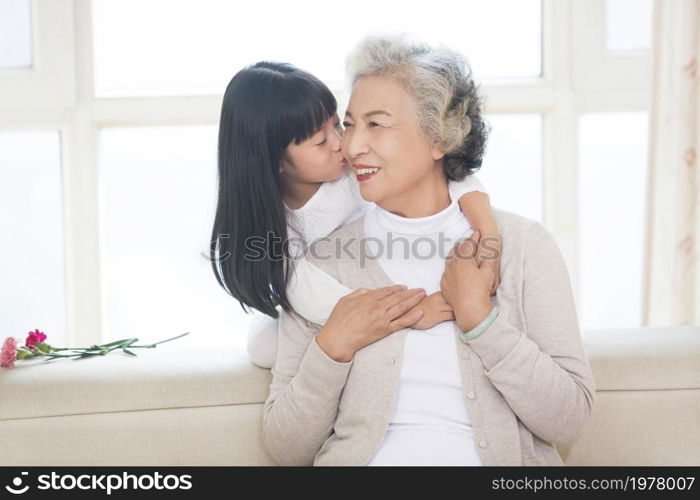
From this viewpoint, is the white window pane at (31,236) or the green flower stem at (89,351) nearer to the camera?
the green flower stem at (89,351)

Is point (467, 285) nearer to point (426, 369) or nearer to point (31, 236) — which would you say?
point (426, 369)

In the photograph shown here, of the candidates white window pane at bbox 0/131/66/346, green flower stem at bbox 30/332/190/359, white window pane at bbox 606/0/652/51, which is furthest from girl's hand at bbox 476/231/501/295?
white window pane at bbox 0/131/66/346

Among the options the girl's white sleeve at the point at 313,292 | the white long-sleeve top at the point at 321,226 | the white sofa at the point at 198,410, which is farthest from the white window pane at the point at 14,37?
the girl's white sleeve at the point at 313,292

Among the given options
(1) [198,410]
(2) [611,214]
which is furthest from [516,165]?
(1) [198,410]

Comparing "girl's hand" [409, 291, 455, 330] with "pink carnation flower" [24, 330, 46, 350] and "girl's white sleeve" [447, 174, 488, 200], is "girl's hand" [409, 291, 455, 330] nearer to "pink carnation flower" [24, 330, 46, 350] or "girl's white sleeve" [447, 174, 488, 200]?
"girl's white sleeve" [447, 174, 488, 200]

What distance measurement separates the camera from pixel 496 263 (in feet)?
5.46

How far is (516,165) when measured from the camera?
2877mm

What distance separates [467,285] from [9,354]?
101 cm

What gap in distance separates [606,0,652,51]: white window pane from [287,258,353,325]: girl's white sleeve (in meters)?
1.51

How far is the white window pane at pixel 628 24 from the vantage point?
275cm

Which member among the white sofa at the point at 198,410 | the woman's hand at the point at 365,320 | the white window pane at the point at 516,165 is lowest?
the white sofa at the point at 198,410

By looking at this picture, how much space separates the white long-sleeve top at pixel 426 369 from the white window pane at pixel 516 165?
3.79ft

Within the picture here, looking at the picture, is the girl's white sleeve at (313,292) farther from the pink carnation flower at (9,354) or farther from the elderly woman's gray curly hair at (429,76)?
the pink carnation flower at (9,354)

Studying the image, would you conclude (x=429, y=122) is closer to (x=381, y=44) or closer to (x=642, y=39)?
(x=381, y=44)
